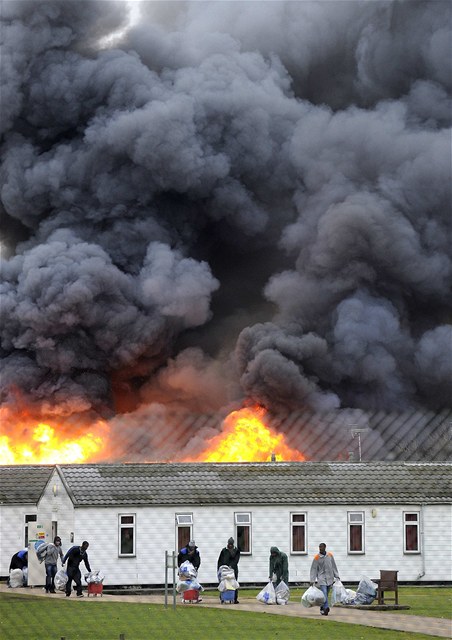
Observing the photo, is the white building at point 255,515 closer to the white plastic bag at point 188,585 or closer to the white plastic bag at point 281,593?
the white plastic bag at point 188,585

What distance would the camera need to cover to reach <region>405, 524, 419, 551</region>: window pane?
4284 centimetres

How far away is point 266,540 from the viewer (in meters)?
42.1

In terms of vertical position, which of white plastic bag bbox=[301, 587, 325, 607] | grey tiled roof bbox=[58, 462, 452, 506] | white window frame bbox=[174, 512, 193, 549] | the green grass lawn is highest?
grey tiled roof bbox=[58, 462, 452, 506]

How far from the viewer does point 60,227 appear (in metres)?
70.7

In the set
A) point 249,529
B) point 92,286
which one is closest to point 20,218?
point 92,286

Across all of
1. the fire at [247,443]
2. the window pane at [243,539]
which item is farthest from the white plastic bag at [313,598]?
the fire at [247,443]

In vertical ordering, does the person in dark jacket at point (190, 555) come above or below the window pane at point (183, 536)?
below

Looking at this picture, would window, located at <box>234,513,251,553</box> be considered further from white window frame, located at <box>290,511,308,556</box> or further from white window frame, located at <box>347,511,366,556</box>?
white window frame, located at <box>347,511,366,556</box>

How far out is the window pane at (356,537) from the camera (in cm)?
4262

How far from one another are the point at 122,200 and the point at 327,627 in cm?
4490

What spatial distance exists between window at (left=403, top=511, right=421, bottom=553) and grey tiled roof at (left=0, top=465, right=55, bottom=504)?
10434mm

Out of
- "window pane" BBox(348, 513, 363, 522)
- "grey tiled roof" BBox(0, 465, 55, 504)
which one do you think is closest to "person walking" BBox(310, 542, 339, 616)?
"window pane" BBox(348, 513, 363, 522)

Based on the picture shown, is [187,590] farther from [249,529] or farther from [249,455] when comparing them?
[249,455]

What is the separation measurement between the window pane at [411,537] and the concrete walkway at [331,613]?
6.75m
